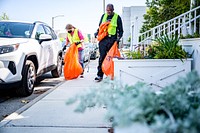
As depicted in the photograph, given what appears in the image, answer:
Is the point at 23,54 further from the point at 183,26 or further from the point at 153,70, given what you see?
the point at 183,26

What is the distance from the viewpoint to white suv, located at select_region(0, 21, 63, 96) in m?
4.57

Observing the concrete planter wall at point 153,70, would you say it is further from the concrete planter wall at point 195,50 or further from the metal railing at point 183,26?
the metal railing at point 183,26

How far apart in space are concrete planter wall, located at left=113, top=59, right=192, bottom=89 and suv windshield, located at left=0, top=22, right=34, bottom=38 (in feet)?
8.92

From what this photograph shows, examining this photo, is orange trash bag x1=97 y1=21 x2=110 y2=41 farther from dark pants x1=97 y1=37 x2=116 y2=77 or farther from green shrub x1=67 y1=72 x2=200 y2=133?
green shrub x1=67 y1=72 x2=200 y2=133

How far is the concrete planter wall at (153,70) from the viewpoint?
3963 millimetres

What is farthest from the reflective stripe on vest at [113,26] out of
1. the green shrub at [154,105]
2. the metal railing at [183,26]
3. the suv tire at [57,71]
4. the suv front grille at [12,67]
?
the green shrub at [154,105]

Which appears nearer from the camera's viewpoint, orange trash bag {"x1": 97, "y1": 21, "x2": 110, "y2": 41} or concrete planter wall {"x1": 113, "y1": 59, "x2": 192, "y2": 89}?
concrete planter wall {"x1": 113, "y1": 59, "x2": 192, "y2": 89}

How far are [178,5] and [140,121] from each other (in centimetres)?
937

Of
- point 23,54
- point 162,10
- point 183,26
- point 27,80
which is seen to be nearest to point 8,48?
point 23,54

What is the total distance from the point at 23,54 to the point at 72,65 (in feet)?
7.15

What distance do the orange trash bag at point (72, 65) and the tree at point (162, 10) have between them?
15.7 feet

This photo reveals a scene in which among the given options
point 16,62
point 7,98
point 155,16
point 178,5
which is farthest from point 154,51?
point 155,16

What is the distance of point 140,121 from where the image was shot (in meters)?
1.21

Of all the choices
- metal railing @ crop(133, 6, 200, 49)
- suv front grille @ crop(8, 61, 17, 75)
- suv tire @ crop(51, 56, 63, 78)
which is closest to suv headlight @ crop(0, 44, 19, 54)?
suv front grille @ crop(8, 61, 17, 75)
